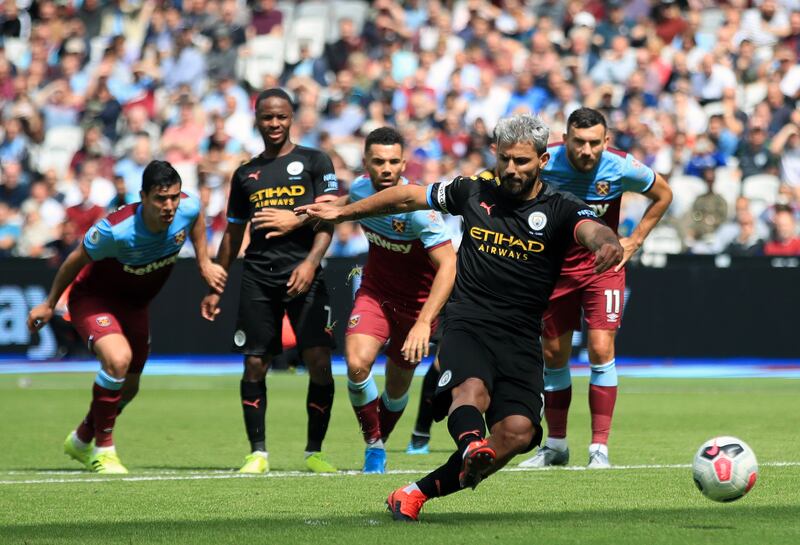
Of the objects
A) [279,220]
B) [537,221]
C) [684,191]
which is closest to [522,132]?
[537,221]

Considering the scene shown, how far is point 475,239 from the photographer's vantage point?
764cm

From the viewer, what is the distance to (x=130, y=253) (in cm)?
1055

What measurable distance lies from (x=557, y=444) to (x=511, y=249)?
3.09m

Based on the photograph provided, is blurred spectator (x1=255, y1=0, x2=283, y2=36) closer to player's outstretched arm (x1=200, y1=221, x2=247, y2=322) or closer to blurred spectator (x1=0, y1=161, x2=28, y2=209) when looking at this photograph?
blurred spectator (x1=0, y1=161, x2=28, y2=209)

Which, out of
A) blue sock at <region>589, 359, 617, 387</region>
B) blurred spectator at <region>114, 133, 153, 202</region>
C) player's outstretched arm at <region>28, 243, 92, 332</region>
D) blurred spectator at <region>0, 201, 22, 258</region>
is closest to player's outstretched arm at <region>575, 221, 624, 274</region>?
blue sock at <region>589, 359, 617, 387</region>

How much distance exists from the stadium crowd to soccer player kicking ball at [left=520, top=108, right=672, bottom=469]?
984cm

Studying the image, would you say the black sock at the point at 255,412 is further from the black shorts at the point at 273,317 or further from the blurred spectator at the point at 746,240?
the blurred spectator at the point at 746,240

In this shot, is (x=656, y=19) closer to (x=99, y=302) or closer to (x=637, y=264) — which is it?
(x=637, y=264)

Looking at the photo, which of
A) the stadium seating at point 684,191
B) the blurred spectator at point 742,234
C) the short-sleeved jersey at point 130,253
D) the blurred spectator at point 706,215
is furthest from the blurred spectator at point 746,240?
the short-sleeved jersey at point 130,253

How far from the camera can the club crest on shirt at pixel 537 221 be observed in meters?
7.52

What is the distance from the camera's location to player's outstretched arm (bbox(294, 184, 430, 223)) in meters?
7.75

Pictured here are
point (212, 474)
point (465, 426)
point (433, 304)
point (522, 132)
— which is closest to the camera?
point (465, 426)

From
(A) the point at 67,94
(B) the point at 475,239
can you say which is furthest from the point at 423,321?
(A) the point at 67,94

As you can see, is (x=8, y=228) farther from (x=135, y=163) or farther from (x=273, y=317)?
(x=273, y=317)
